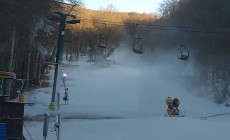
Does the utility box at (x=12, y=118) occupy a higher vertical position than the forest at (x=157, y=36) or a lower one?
lower

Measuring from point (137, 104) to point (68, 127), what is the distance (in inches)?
759

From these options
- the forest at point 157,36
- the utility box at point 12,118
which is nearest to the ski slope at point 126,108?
the utility box at point 12,118

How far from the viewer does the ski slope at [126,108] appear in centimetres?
2108

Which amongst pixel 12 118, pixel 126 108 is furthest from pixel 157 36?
pixel 12 118

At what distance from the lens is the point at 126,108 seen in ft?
127

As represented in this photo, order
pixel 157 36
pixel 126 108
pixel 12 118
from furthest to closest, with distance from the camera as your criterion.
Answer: pixel 157 36
pixel 126 108
pixel 12 118

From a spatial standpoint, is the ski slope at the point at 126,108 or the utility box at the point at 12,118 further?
the ski slope at the point at 126,108

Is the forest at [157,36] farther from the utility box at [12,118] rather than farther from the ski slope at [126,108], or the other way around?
the utility box at [12,118]

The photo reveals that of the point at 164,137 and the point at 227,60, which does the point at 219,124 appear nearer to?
the point at 164,137

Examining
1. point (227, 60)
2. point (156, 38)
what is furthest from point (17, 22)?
point (156, 38)

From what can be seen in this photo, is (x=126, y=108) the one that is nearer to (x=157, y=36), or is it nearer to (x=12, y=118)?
(x=12, y=118)

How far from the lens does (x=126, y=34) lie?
92000mm

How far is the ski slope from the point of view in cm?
2108

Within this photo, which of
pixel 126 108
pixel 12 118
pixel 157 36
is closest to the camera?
pixel 12 118
